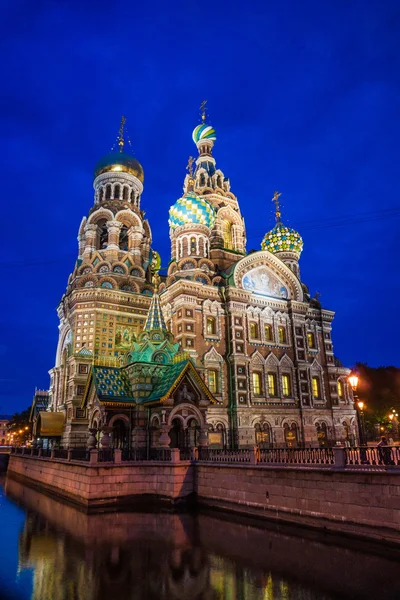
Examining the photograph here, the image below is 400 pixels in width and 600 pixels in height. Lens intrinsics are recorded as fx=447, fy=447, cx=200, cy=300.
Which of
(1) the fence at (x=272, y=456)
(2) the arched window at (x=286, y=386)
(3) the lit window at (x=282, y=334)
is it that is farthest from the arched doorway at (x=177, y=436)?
(3) the lit window at (x=282, y=334)

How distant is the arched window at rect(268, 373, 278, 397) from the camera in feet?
105

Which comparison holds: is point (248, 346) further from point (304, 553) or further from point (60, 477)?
point (304, 553)

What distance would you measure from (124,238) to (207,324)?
516 inches

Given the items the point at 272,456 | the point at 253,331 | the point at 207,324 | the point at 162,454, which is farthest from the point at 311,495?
the point at 253,331

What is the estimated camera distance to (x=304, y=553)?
407 inches

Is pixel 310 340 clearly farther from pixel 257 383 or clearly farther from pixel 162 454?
pixel 162 454

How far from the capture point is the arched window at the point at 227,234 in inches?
1571

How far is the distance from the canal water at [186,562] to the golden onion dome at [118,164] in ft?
107

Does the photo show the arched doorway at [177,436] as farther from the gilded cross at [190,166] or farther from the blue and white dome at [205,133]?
the blue and white dome at [205,133]

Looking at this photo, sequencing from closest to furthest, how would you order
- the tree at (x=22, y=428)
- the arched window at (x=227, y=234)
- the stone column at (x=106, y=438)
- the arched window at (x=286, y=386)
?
the stone column at (x=106, y=438), the arched window at (x=286, y=386), the arched window at (x=227, y=234), the tree at (x=22, y=428)

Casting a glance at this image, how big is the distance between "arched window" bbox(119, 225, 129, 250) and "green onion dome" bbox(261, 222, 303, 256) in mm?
13029

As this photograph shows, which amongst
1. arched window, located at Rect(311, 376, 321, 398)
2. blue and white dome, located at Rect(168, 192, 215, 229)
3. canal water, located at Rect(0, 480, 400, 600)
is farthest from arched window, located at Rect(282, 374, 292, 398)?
canal water, located at Rect(0, 480, 400, 600)

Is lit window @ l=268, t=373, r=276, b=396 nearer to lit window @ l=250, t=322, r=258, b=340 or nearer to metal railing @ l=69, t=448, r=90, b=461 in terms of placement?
lit window @ l=250, t=322, r=258, b=340

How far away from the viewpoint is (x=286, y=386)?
3306cm
